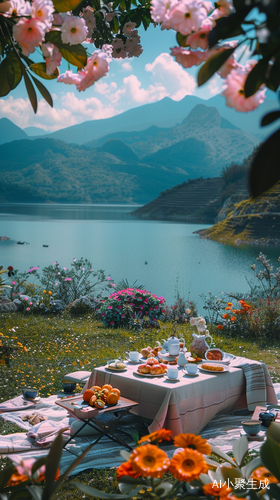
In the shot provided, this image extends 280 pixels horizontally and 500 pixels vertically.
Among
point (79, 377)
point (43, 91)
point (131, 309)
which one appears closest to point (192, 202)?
point (131, 309)

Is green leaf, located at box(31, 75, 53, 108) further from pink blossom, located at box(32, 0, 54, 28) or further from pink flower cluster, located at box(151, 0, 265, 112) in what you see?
pink flower cluster, located at box(151, 0, 265, 112)

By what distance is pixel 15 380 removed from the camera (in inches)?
173

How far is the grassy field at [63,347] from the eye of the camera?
4.47m

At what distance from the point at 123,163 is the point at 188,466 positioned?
403ft

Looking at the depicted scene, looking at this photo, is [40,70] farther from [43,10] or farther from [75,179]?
[75,179]

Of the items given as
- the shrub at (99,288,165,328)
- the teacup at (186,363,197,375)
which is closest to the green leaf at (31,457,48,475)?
the teacup at (186,363,197,375)

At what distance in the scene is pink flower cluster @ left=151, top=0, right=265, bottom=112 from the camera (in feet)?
1.97

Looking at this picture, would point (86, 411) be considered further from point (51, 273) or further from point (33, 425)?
point (51, 273)

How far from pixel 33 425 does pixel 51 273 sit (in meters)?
6.34

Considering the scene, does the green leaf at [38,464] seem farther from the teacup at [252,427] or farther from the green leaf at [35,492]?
the teacup at [252,427]

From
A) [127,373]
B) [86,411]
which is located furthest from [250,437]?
[86,411]

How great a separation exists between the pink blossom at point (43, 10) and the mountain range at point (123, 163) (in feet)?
299

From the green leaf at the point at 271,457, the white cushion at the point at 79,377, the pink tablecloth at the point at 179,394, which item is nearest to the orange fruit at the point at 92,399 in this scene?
Result: the pink tablecloth at the point at 179,394

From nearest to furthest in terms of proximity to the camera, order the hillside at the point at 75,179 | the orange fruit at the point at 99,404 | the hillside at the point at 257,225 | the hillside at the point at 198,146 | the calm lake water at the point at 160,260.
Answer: the orange fruit at the point at 99,404 < the calm lake water at the point at 160,260 < the hillside at the point at 257,225 < the hillside at the point at 75,179 < the hillside at the point at 198,146
